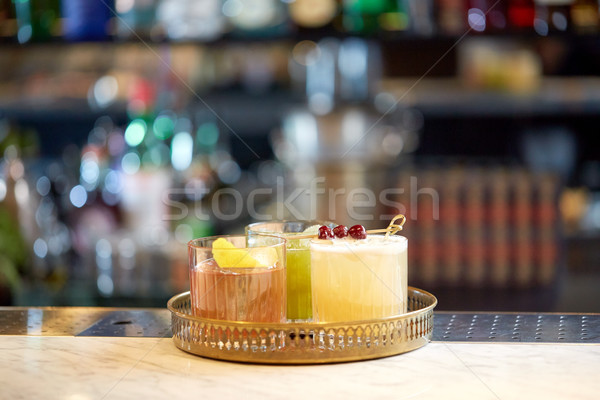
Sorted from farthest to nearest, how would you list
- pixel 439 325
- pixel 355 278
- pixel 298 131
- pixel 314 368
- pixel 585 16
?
1. pixel 298 131
2. pixel 585 16
3. pixel 439 325
4. pixel 355 278
5. pixel 314 368

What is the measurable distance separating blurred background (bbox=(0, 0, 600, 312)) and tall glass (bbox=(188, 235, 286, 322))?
1445 mm

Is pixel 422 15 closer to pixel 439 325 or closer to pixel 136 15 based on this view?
pixel 136 15

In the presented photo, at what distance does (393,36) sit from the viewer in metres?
2.52

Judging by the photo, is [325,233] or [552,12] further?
[552,12]

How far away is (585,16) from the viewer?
99.6 inches

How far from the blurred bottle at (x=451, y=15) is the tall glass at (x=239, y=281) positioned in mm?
1788

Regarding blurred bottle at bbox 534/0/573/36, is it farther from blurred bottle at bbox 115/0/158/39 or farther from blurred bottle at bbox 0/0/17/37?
blurred bottle at bbox 0/0/17/37

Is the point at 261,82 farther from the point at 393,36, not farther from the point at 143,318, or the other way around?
the point at 143,318

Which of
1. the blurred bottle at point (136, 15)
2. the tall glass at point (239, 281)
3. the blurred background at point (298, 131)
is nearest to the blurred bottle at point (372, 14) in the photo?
the blurred background at point (298, 131)

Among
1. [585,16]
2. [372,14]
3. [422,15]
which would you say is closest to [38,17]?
[372,14]

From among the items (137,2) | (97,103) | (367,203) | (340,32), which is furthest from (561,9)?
(97,103)

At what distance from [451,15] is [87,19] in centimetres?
133

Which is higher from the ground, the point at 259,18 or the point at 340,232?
the point at 259,18

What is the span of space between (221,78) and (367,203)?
31.9 inches
